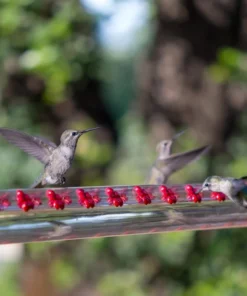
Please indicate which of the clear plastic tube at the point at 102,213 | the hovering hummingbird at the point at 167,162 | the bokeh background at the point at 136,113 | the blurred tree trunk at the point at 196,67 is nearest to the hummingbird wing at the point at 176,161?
the hovering hummingbird at the point at 167,162

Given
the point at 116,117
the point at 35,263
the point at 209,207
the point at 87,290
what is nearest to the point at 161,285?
the point at 87,290

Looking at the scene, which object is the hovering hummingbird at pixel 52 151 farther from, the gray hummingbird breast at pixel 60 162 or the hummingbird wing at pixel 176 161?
the hummingbird wing at pixel 176 161

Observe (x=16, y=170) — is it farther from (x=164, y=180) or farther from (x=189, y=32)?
(x=164, y=180)

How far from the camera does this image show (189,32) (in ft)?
13.8

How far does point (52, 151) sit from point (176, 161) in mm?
690

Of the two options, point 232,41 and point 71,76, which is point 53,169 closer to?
point 71,76

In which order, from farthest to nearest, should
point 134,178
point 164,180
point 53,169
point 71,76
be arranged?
point 134,178 < point 71,76 < point 164,180 < point 53,169

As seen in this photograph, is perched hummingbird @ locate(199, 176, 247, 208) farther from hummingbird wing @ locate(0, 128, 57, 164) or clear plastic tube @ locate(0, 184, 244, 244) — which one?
hummingbird wing @ locate(0, 128, 57, 164)

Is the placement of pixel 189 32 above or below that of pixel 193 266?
above

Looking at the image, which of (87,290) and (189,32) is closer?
(189,32)

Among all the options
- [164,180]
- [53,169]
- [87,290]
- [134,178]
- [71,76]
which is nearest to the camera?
[53,169]

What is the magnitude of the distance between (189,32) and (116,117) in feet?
4.89

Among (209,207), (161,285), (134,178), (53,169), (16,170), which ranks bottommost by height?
(161,285)

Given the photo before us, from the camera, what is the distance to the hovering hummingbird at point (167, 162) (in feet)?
7.18
